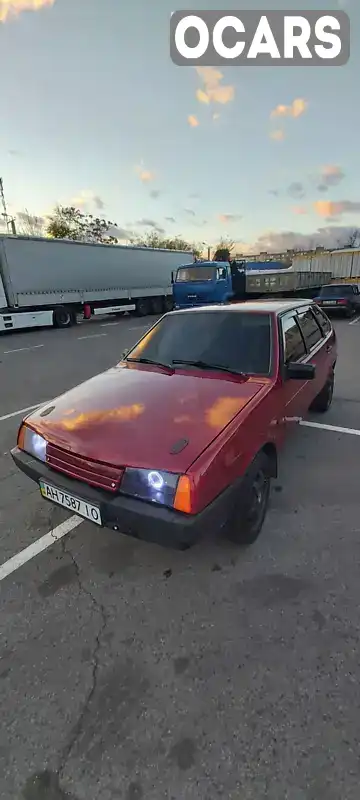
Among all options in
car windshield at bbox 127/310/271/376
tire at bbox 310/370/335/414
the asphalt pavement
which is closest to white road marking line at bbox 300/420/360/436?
tire at bbox 310/370/335/414

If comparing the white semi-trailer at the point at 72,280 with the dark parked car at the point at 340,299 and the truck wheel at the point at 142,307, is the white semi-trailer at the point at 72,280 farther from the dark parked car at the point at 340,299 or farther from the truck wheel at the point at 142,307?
the dark parked car at the point at 340,299

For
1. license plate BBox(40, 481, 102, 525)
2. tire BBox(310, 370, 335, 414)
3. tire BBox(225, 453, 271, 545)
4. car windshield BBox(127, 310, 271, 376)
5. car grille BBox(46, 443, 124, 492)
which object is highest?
car windshield BBox(127, 310, 271, 376)

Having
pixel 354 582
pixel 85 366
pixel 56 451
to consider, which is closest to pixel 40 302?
pixel 85 366

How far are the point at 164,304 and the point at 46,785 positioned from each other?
21.9 meters

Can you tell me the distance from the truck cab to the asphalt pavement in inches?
512

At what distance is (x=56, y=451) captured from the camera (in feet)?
7.55

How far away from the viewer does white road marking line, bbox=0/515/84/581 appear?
2.43 m

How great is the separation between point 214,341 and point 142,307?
17972 mm

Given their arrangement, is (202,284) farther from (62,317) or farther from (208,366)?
(208,366)

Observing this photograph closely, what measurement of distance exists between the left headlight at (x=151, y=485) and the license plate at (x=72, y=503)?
0.25 meters

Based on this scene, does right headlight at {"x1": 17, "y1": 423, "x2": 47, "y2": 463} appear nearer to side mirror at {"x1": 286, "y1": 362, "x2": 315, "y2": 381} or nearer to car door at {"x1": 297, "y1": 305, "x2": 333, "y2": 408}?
side mirror at {"x1": 286, "y1": 362, "x2": 315, "y2": 381}

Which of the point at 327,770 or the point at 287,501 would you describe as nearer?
the point at 327,770

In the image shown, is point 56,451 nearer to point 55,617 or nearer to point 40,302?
point 55,617

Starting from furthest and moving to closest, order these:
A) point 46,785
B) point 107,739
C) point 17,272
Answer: point 17,272
point 107,739
point 46,785
